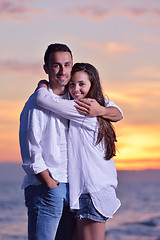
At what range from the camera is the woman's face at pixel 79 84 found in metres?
2.98

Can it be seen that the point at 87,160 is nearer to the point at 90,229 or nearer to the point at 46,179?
the point at 46,179

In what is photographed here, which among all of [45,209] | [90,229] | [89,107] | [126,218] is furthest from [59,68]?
[126,218]

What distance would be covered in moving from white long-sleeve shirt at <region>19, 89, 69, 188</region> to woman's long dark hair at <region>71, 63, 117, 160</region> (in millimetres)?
243

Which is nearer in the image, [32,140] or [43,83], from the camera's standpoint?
[32,140]

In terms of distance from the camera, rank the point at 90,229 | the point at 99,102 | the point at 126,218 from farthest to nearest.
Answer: the point at 126,218, the point at 99,102, the point at 90,229

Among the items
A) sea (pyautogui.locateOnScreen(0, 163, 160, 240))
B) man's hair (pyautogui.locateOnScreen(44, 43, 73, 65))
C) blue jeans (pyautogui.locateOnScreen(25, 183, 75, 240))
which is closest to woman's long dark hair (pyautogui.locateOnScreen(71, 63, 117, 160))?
man's hair (pyautogui.locateOnScreen(44, 43, 73, 65))

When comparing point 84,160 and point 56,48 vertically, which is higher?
point 56,48

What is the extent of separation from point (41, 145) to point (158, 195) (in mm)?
23930

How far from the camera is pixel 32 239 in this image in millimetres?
3002

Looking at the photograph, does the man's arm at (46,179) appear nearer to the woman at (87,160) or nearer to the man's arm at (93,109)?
the woman at (87,160)

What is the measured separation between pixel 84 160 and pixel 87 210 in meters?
0.32

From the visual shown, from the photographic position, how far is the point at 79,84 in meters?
2.99

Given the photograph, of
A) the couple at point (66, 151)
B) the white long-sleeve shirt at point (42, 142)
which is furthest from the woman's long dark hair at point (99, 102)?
the white long-sleeve shirt at point (42, 142)

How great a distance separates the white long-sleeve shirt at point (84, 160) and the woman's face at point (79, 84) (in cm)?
9
